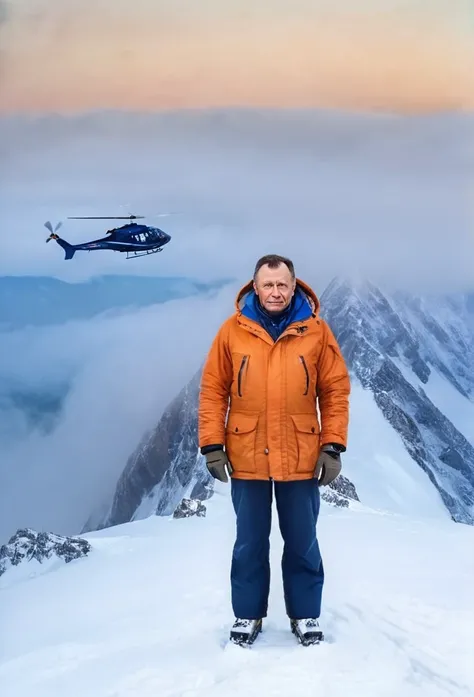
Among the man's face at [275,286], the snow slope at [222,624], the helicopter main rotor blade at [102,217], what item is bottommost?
the snow slope at [222,624]

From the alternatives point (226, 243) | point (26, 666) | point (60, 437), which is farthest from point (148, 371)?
point (26, 666)

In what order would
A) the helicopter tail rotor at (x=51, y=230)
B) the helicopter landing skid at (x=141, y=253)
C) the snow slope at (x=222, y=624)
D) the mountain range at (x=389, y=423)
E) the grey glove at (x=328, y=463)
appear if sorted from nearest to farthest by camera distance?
the snow slope at (x=222, y=624), the grey glove at (x=328, y=463), the helicopter tail rotor at (x=51, y=230), the helicopter landing skid at (x=141, y=253), the mountain range at (x=389, y=423)

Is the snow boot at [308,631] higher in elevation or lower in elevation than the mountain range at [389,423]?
lower

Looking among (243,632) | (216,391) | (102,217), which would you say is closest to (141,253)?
(102,217)

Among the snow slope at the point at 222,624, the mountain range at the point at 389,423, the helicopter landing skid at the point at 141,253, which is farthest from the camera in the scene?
the mountain range at the point at 389,423

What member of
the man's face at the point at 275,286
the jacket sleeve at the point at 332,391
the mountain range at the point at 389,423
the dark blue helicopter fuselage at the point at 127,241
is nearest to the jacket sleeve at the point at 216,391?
the man's face at the point at 275,286

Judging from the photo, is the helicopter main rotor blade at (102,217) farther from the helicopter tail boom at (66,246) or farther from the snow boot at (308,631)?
the snow boot at (308,631)

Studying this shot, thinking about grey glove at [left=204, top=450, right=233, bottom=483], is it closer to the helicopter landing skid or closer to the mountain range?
the helicopter landing skid
